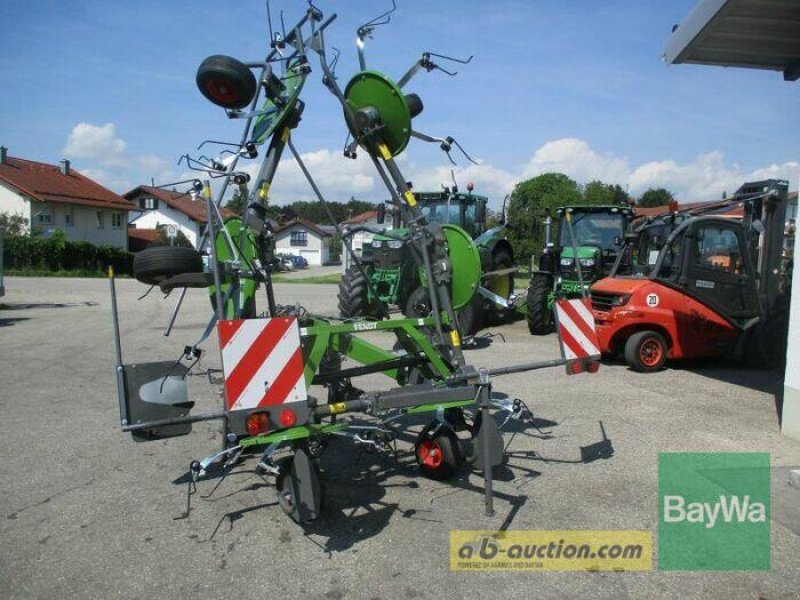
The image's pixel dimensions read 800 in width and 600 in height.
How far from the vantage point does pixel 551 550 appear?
13.0 feet

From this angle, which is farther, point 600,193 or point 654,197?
point 654,197

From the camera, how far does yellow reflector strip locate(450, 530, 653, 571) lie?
3775 millimetres

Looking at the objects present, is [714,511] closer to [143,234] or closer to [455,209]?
[455,209]

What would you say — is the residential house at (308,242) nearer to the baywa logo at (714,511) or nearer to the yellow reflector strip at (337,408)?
the yellow reflector strip at (337,408)

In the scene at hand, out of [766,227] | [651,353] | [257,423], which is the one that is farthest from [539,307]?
[257,423]

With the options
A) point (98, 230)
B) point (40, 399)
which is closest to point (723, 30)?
point (40, 399)

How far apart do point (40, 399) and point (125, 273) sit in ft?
111

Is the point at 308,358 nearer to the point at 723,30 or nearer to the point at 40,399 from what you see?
the point at 40,399

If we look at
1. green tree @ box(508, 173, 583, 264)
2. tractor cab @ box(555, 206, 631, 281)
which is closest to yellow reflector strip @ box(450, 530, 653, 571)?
tractor cab @ box(555, 206, 631, 281)

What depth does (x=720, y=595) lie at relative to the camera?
346cm

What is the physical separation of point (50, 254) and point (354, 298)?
29.0 metres

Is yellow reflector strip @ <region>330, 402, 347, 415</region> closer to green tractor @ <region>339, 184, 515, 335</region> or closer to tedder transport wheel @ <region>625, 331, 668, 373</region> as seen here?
green tractor @ <region>339, 184, 515, 335</region>

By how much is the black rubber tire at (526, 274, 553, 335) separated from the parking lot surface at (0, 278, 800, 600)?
437cm

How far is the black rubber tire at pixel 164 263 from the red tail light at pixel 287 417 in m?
1.42
